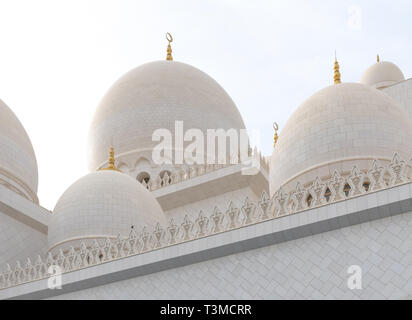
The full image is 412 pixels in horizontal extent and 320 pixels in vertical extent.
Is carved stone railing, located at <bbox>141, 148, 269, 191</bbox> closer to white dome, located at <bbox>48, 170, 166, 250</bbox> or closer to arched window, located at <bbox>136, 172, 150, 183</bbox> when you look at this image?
arched window, located at <bbox>136, 172, 150, 183</bbox>

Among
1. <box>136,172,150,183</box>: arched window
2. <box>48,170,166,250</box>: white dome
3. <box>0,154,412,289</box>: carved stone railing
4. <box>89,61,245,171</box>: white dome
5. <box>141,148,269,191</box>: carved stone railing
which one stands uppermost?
<box>89,61,245,171</box>: white dome

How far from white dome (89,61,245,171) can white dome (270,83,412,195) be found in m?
5.61

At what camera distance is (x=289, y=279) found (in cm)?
883

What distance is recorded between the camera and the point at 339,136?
10648mm

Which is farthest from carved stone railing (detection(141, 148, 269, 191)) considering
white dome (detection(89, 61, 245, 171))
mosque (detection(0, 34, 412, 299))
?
white dome (detection(89, 61, 245, 171))

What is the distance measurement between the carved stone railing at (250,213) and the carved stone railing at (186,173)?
3862 millimetres

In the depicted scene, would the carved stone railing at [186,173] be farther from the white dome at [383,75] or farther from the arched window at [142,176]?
the white dome at [383,75]

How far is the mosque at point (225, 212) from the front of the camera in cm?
852

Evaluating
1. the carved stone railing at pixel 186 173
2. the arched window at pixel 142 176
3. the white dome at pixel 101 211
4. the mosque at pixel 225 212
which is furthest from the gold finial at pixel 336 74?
the arched window at pixel 142 176

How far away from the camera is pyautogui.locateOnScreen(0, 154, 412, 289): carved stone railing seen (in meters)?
8.62
